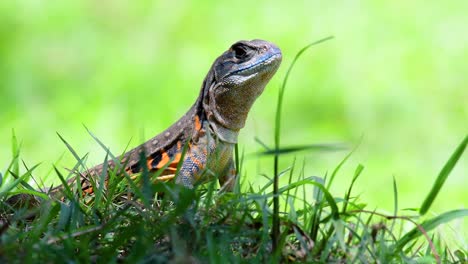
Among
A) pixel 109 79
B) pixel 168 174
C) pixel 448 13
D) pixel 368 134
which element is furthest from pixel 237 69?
pixel 448 13

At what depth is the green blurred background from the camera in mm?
7938

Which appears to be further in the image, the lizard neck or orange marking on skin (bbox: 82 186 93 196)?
the lizard neck

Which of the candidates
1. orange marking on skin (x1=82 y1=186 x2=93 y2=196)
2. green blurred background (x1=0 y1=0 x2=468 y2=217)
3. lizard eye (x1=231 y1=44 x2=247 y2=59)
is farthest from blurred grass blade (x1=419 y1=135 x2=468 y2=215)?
green blurred background (x1=0 y1=0 x2=468 y2=217)

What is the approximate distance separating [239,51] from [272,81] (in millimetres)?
3440

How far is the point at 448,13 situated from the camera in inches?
381

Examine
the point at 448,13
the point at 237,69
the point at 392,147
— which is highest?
the point at 237,69

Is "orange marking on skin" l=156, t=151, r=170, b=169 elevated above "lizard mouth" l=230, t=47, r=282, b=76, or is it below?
below

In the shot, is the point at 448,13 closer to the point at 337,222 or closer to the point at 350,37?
the point at 350,37

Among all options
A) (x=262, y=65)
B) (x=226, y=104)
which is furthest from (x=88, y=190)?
(x=262, y=65)

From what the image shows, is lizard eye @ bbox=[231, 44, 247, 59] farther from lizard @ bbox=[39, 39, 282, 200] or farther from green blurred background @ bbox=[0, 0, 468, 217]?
green blurred background @ bbox=[0, 0, 468, 217]

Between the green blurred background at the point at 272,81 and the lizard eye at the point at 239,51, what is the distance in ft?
6.00

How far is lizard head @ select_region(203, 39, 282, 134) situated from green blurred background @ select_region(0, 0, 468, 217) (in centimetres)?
174

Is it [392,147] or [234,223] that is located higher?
[234,223]

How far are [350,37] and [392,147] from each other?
1584 mm
